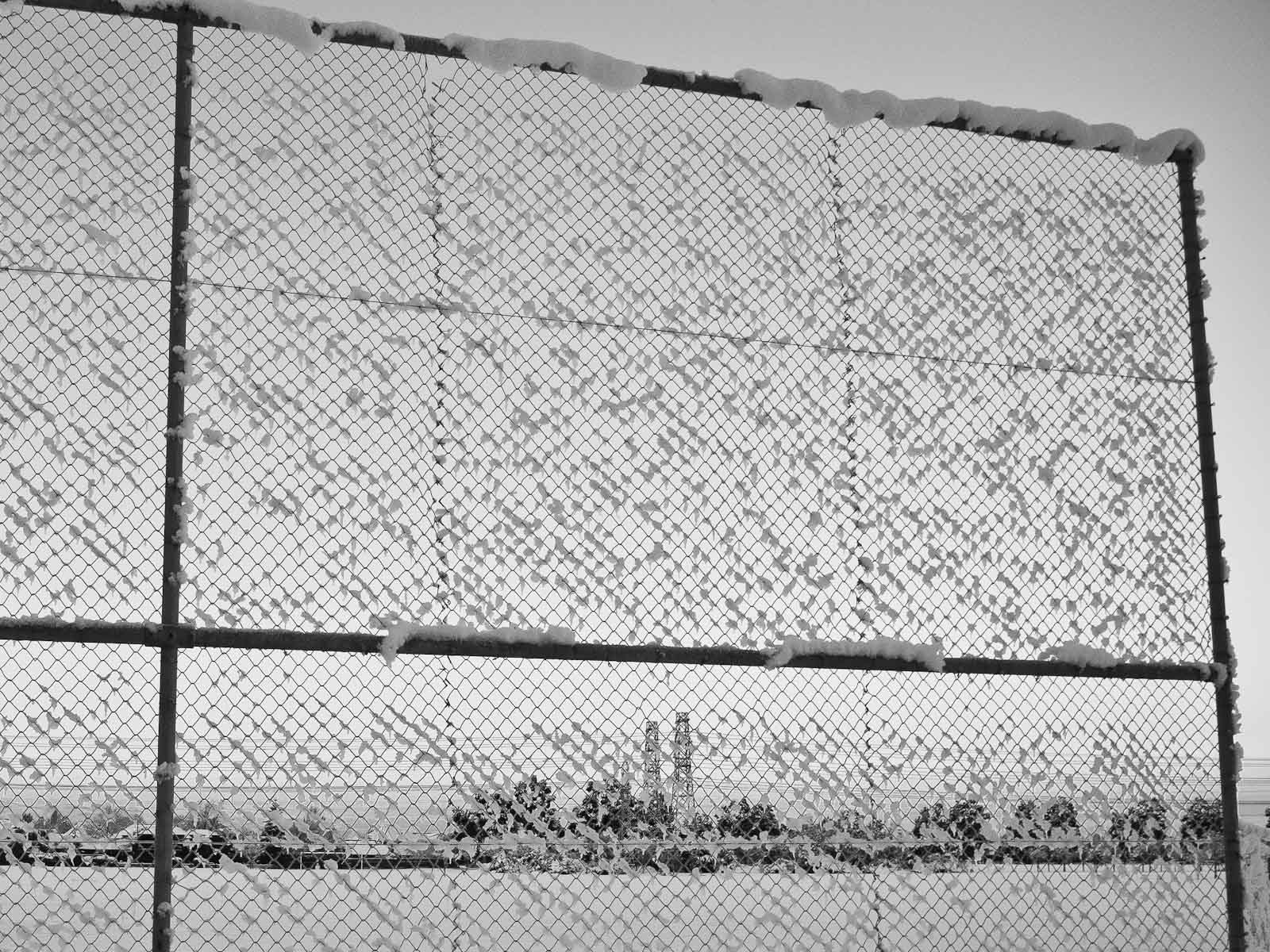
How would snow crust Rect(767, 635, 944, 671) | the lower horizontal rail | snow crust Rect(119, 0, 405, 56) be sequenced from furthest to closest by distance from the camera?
snow crust Rect(767, 635, 944, 671) < snow crust Rect(119, 0, 405, 56) < the lower horizontal rail

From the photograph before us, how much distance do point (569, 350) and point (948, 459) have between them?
3.75 feet

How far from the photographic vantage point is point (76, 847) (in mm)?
2795

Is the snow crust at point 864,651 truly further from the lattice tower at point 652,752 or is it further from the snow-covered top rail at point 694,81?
the snow-covered top rail at point 694,81

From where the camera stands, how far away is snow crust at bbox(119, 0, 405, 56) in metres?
3.09

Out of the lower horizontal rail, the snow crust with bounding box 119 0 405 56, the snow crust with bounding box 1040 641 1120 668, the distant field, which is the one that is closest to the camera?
the lower horizontal rail

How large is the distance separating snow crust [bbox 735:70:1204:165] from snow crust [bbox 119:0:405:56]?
1061 mm

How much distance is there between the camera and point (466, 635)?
3.01 m

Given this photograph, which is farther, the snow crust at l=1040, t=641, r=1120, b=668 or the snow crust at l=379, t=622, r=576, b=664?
the snow crust at l=1040, t=641, r=1120, b=668

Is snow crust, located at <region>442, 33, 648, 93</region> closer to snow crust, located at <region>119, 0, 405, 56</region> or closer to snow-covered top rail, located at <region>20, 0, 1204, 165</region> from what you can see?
snow-covered top rail, located at <region>20, 0, 1204, 165</region>

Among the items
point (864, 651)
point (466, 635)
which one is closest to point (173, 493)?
point (466, 635)

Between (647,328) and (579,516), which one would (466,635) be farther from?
(647,328)

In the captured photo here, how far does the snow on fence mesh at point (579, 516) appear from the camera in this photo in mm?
2898

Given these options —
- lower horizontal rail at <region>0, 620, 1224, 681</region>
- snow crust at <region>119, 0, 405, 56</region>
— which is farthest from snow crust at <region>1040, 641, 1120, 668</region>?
snow crust at <region>119, 0, 405, 56</region>

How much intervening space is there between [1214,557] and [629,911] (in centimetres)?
202
